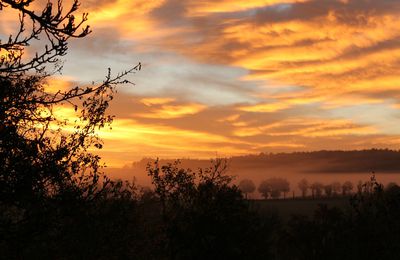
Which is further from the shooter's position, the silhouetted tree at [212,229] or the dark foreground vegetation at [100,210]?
the silhouetted tree at [212,229]

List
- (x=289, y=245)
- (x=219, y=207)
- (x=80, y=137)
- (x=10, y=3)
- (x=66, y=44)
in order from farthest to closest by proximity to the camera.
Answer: (x=289, y=245) < (x=219, y=207) < (x=80, y=137) < (x=66, y=44) < (x=10, y=3)

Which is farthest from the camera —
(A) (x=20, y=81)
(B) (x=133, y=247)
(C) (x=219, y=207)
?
(B) (x=133, y=247)

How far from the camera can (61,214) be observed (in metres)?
15.4

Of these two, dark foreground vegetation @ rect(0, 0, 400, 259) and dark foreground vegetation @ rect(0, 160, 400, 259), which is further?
dark foreground vegetation @ rect(0, 160, 400, 259)

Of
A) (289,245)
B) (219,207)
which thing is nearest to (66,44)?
(219,207)

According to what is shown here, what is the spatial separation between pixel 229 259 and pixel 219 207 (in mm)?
4468

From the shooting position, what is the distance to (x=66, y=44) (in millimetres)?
14562

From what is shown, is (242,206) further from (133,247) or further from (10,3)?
(10,3)

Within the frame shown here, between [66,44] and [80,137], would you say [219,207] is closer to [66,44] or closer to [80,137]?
[80,137]

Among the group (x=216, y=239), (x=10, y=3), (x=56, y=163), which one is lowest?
(x=216, y=239)

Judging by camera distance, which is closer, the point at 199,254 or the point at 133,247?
the point at 199,254

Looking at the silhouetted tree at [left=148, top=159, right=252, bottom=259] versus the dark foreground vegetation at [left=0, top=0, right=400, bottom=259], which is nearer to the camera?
the dark foreground vegetation at [left=0, top=0, right=400, bottom=259]

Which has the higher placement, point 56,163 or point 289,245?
point 56,163

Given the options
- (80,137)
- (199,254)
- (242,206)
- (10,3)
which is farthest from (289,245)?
(10,3)
